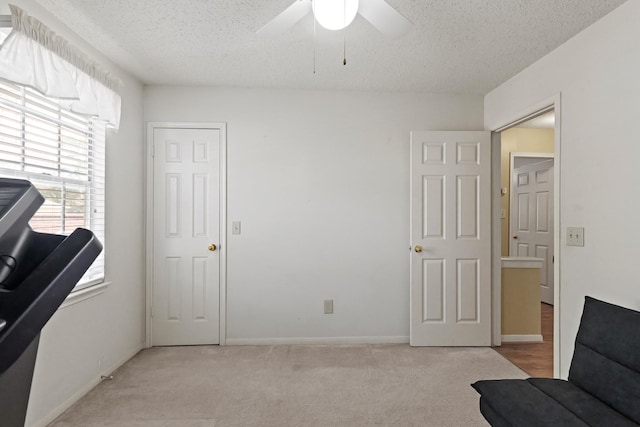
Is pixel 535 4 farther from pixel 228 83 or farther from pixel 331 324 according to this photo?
pixel 331 324

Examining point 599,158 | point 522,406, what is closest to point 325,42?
Answer: point 599,158

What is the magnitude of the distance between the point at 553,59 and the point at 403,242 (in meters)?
1.87

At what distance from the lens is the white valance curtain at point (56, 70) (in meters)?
1.63

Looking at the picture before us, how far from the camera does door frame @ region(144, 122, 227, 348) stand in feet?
10.2

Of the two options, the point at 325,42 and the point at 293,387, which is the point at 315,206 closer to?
the point at 325,42

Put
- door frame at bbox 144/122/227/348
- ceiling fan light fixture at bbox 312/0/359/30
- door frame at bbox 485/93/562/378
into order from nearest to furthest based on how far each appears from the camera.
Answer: ceiling fan light fixture at bbox 312/0/359/30
door frame at bbox 485/93/562/378
door frame at bbox 144/122/227/348

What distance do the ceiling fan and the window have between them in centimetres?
138

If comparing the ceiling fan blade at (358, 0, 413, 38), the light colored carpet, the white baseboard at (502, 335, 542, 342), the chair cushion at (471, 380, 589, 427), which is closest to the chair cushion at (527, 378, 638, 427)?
the chair cushion at (471, 380, 589, 427)

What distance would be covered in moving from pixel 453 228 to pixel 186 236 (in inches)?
101

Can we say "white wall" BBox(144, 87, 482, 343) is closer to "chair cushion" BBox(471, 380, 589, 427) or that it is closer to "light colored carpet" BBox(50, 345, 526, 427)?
"light colored carpet" BBox(50, 345, 526, 427)

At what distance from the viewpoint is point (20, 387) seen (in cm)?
100

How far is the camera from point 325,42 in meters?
2.33

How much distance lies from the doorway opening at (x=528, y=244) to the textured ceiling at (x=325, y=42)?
2.35 feet

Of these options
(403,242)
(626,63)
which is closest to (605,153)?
(626,63)
